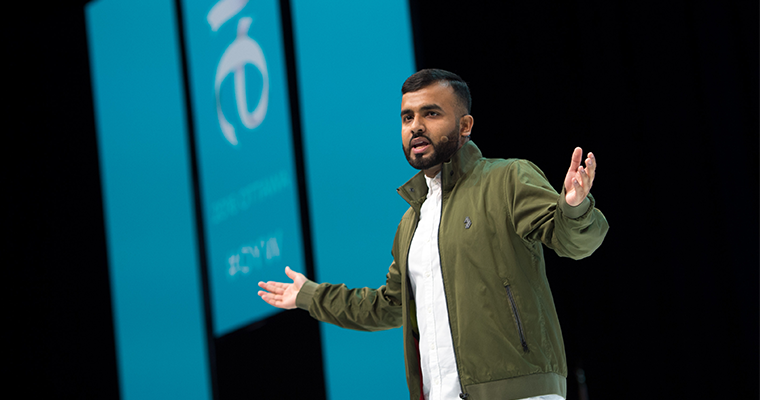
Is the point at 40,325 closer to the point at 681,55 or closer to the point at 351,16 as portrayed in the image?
the point at 351,16

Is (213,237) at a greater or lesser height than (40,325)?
greater

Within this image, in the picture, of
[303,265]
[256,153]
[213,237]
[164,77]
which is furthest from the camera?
[164,77]

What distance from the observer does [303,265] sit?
134 inches

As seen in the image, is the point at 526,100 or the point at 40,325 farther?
the point at 40,325

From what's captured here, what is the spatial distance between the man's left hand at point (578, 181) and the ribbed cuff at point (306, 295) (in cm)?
90

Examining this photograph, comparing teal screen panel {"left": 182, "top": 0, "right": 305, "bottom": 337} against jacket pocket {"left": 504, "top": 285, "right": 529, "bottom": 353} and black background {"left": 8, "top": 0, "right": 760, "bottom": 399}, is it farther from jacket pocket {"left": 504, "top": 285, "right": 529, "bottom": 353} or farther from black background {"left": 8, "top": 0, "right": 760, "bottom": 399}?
jacket pocket {"left": 504, "top": 285, "right": 529, "bottom": 353}

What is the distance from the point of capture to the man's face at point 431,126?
1.99m

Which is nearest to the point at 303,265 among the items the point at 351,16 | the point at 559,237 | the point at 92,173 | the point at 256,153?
the point at 256,153

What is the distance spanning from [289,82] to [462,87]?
1.64 meters

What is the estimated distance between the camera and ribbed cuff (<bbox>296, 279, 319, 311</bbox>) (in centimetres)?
224

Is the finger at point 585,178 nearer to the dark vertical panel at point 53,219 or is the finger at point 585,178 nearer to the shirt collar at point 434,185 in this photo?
the shirt collar at point 434,185

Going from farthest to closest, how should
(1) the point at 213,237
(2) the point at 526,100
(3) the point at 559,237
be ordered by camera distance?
(1) the point at 213,237 → (2) the point at 526,100 → (3) the point at 559,237

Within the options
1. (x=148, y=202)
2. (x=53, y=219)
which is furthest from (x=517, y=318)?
(x=53, y=219)

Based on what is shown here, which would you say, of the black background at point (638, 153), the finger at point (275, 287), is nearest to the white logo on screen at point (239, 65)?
the black background at point (638, 153)
